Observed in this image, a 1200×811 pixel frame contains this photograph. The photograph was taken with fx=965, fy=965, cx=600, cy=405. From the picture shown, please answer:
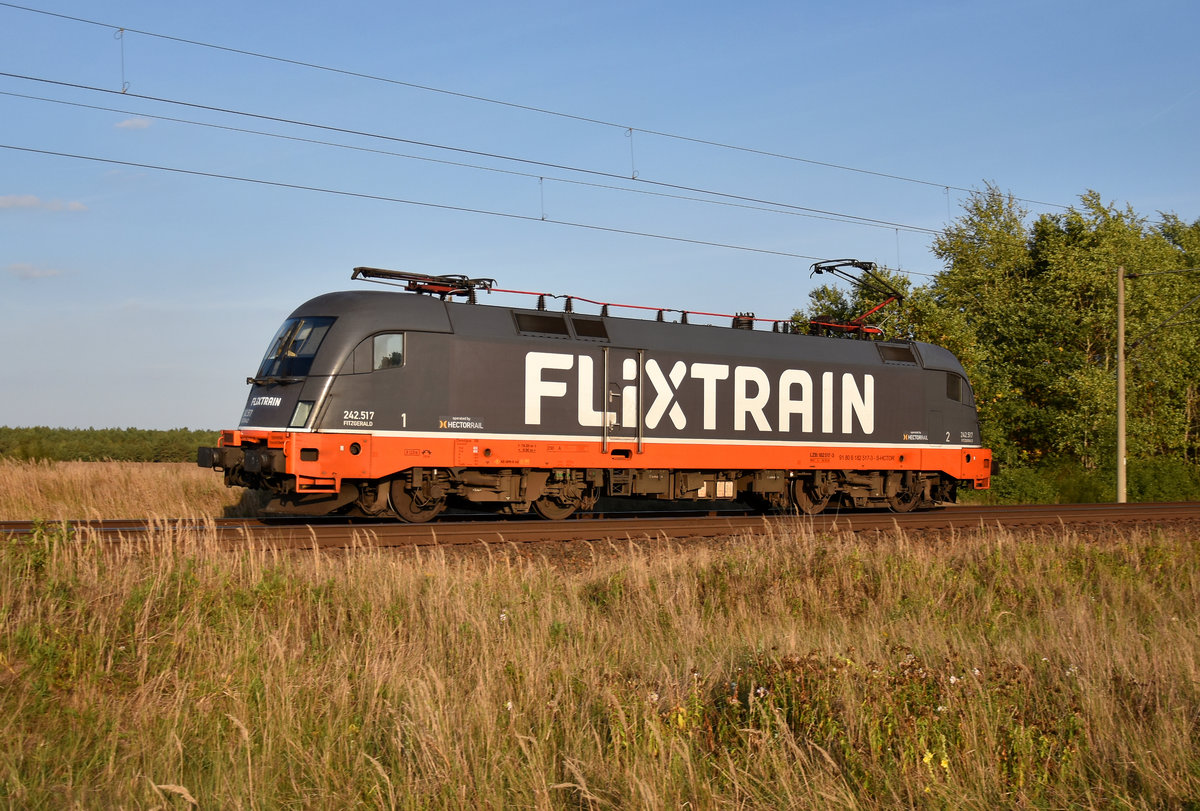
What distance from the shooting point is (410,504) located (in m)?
16.3

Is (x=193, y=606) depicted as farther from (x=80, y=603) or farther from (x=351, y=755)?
(x=351, y=755)

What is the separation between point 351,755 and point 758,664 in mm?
2742

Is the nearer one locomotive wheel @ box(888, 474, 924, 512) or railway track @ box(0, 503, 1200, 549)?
railway track @ box(0, 503, 1200, 549)

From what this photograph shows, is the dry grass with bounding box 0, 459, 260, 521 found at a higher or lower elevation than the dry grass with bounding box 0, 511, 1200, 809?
higher

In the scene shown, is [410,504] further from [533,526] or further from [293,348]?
[293,348]

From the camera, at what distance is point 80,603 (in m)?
7.47

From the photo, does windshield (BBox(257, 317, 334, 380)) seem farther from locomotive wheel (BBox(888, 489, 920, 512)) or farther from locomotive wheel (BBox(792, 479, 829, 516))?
locomotive wheel (BBox(888, 489, 920, 512))

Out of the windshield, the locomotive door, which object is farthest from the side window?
the locomotive door

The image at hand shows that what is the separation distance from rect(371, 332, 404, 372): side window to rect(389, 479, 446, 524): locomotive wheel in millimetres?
1961

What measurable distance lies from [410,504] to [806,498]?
917 centimetres

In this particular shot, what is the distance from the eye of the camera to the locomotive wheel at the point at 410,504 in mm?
16156

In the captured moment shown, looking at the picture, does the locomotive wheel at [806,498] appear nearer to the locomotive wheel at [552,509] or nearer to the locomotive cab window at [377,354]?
→ the locomotive wheel at [552,509]

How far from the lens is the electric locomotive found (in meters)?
15.4

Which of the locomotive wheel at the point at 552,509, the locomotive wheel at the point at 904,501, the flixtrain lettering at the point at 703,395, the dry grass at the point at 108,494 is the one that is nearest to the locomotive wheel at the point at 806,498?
the flixtrain lettering at the point at 703,395
